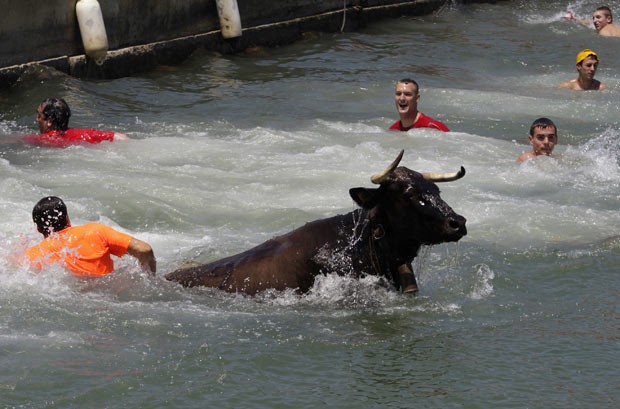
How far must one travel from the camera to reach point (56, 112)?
13016mm

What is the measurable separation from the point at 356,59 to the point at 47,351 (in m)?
12.8

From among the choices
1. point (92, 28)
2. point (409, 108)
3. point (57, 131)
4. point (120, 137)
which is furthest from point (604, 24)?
point (57, 131)

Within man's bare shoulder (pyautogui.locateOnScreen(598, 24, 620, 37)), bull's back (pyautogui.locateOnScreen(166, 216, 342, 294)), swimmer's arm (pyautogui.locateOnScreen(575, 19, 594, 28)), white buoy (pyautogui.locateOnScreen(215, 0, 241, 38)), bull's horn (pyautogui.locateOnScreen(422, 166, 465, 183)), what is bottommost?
man's bare shoulder (pyautogui.locateOnScreen(598, 24, 620, 37))

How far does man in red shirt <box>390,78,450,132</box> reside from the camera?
13383mm

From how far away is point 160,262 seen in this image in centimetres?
945

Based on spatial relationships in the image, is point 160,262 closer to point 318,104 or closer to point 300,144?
point 300,144

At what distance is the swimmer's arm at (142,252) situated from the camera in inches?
327

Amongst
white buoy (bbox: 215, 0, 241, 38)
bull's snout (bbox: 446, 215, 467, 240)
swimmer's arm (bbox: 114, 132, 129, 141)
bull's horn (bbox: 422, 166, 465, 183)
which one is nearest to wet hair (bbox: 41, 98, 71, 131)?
swimmer's arm (bbox: 114, 132, 129, 141)

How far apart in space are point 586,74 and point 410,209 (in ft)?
32.3

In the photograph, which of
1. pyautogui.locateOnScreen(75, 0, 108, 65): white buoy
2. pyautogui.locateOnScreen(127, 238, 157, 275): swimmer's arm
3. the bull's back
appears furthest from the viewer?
pyautogui.locateOnScreen(75, 0, 108, 65): white buoy

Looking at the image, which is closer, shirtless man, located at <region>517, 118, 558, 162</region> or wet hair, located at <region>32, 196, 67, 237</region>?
wet hair, located at <region>32, 196, 67, 237</region>

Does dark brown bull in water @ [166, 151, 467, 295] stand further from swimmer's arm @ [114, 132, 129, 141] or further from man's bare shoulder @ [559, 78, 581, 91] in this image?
man's bare shoulder @ [559, 78, 581, 91]

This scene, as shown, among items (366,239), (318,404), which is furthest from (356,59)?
(318,404)

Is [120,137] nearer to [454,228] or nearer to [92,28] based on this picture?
[92,28]
